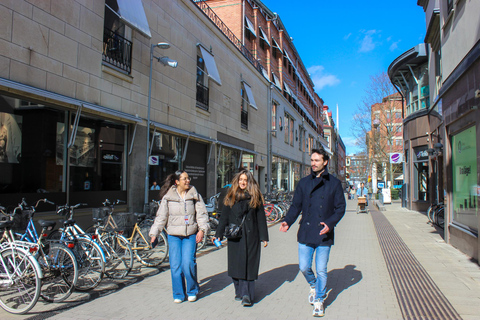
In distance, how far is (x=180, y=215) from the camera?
15.8 ft

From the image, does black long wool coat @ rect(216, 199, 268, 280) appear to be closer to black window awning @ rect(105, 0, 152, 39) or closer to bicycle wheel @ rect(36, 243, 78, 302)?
bicycle wheel @ rect(36, 243, 78, 302)

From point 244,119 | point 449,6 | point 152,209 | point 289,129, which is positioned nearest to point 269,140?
point 244,119

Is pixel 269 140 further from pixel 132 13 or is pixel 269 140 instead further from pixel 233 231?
pixel 233 231

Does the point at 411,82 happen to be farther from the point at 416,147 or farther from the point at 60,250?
the point at 60,250

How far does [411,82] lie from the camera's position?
67.4 feet

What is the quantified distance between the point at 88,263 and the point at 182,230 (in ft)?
5.08

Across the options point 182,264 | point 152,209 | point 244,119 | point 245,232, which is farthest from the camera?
point 244,119

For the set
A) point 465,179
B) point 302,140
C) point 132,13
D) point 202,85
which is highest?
point 302,140

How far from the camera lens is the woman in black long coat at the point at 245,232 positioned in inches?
181

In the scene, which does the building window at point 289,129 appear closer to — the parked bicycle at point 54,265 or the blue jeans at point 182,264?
the blue jeans at point 182,264

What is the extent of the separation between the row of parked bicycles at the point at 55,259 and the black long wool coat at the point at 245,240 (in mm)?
1156

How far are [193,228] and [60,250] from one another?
1.70 meters

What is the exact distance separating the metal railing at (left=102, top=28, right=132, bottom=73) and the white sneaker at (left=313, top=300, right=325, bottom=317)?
7437mm

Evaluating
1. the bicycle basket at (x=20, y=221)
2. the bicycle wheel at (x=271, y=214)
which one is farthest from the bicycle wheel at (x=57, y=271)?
the bicycle wheel at (x=271, y=214)
